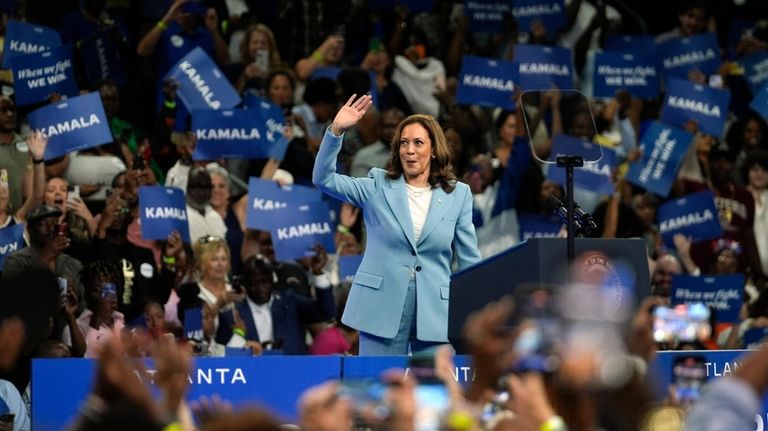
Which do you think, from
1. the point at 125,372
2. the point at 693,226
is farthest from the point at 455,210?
the point at 693,226

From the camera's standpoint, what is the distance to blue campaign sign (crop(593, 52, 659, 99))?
39.6 ft

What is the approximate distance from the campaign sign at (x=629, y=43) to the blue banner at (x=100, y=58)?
4171 millimetres

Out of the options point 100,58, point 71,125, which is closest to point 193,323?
point 71,125

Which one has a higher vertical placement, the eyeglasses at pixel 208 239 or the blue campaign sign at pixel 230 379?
the eyeglasses at pixel 208 239

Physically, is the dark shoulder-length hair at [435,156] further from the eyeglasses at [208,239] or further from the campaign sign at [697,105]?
the campaign sign at [697,105]

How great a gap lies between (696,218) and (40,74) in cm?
453

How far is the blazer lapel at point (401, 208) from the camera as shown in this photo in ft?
21.7

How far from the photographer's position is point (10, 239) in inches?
337

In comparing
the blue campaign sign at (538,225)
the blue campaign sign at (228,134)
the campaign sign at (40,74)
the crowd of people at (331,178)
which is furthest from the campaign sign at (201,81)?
the blue campaign sign at (538,225)

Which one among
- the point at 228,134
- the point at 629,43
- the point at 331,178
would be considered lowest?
the point at 331,178

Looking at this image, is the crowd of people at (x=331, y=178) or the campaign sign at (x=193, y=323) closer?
the crowd of people at (x=331, y=178)

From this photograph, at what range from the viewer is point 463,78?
11445 millimetres

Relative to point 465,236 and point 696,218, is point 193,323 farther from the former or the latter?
point 696,218

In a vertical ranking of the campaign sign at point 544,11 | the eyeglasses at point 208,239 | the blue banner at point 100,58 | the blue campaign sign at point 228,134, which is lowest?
the eyeglasses at point 208,239
